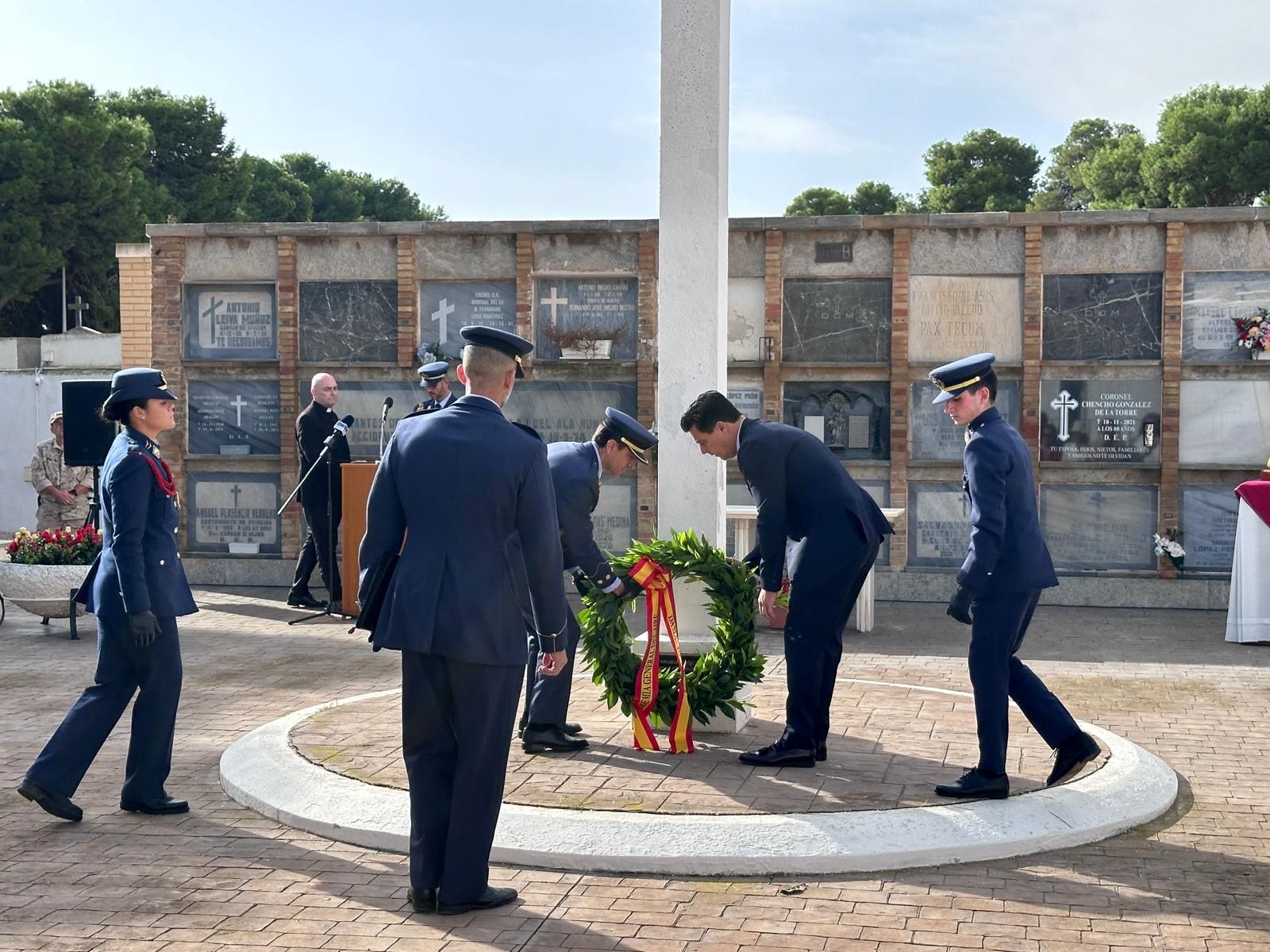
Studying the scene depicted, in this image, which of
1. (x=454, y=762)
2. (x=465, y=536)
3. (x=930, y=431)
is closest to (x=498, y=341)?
(x=465, y=536)

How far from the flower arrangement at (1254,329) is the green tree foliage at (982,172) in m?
66.9

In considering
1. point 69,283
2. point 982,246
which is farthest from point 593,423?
point 69,283

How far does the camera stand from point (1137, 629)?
12.7 meters

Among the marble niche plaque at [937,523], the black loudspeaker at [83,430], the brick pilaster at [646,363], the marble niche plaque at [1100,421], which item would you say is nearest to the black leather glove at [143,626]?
the black loudspeaker at [83,430]

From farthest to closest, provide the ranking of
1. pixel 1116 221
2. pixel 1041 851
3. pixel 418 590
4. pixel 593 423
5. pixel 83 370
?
1. pixel 83 370
2. pixel 593 423
3. pixel 1116 221
4. pixel 1041 851
5. pixel 418 590

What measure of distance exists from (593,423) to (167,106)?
177 feet

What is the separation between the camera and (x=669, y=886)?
5.61 metres

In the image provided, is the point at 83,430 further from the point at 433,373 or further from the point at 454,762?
the point at 454,762

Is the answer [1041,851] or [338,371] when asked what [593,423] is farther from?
[1041,851]

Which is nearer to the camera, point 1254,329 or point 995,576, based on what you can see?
point 995,576

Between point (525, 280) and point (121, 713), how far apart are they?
352 inches

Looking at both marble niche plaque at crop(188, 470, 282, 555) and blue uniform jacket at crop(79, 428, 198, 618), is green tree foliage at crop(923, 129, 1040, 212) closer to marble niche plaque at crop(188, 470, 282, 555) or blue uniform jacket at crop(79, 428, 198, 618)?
marble niche plaque at crop(188, 470, 282, 555)

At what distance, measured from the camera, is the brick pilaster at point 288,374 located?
1543 cm

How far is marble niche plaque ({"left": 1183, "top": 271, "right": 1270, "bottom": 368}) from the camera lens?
13930 mm
